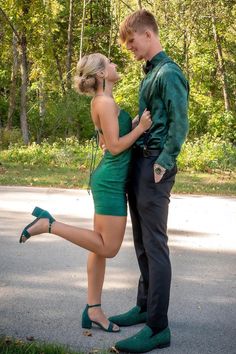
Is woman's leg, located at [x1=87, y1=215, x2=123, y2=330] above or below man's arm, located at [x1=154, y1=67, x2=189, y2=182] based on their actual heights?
below

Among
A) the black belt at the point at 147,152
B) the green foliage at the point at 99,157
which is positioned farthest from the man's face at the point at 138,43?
the green foliage at the point at 99,157

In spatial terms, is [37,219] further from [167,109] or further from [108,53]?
[108,53]

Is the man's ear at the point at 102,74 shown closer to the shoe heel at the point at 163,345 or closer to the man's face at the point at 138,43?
the man's face at the point at 138,43

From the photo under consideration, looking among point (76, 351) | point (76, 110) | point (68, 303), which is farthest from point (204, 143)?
point (76, 351)

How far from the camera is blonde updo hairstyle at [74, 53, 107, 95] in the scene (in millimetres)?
3938

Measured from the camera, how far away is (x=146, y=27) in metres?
3.79

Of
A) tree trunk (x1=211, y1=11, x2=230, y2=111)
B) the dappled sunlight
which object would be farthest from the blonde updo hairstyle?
tree trunk (x1=211, y1=11, x2=230, y2=111)

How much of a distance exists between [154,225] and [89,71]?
103 centimetres

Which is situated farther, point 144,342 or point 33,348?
point 144,342

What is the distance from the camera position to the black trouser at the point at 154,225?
12.5 ft

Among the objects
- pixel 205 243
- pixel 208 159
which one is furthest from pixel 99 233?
pixel 208 159

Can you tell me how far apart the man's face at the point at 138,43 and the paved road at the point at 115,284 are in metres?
1.80

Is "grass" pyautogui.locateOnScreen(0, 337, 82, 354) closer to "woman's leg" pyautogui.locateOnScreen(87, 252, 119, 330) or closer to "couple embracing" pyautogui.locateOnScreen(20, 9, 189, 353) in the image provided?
"couple embracing" pyautogui.locateOnScreen(20, 9, 189, 353)

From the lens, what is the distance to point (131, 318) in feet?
14.2
